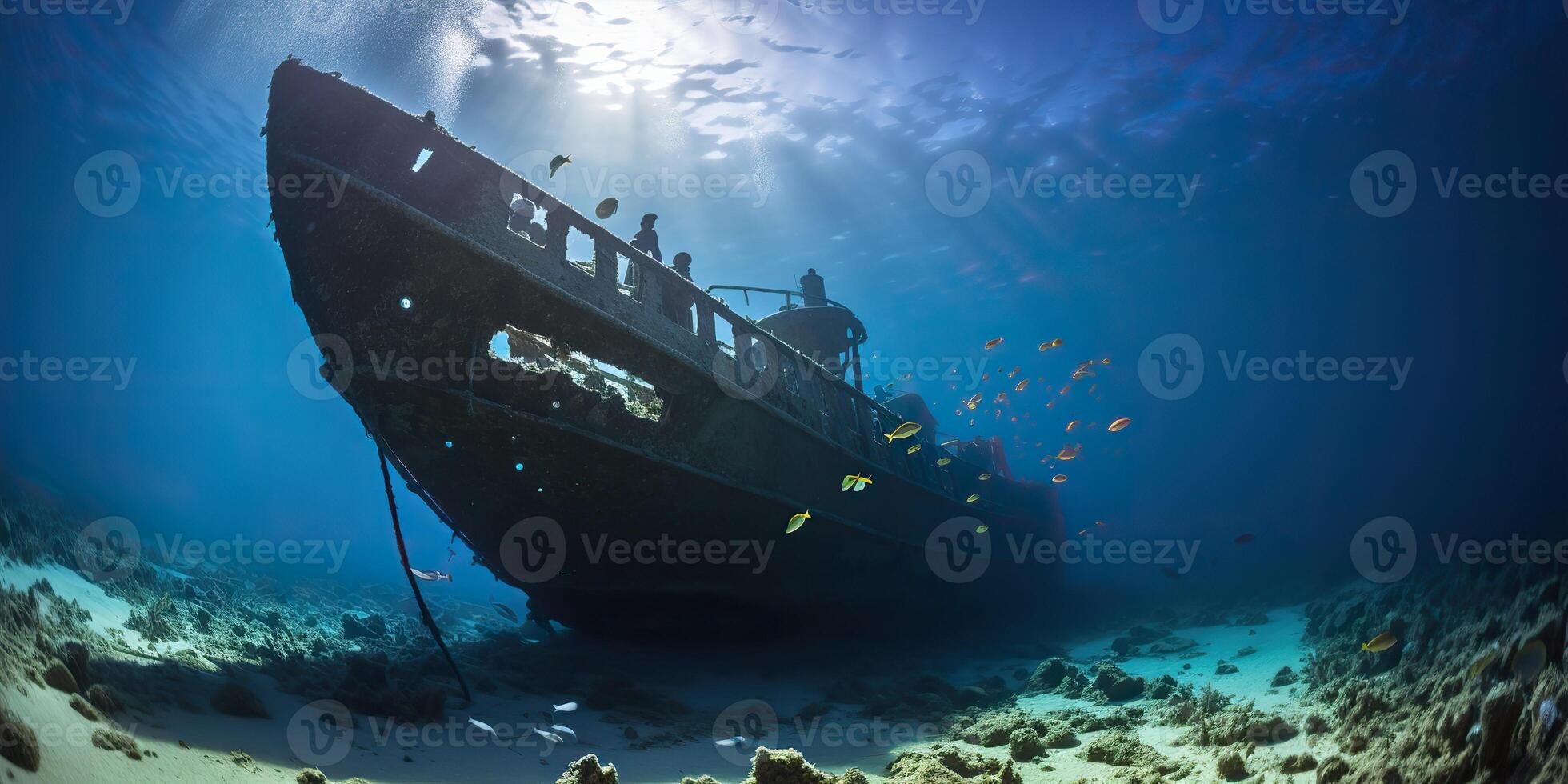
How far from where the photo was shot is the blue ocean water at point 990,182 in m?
Result: 18.0

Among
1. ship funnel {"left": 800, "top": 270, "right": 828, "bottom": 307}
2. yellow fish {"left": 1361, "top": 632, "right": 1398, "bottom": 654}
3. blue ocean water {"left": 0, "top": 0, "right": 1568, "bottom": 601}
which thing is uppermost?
blue ocean water {"left": 0, "top": 0, "right": 1568, "bottom": 601}

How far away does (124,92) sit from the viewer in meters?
22.5

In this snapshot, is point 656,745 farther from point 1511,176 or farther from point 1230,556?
point 1511,176

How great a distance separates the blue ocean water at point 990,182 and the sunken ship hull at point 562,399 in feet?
37.7

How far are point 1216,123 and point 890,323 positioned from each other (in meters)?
27.0

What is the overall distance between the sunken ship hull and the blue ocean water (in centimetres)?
1150

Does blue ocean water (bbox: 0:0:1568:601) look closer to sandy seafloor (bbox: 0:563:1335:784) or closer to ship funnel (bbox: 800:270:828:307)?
ship funnel (bbox: 800:270:828:307)

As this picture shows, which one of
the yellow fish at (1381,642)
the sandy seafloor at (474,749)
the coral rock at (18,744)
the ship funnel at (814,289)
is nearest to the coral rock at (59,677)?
the sandy seafloor at (474,749)

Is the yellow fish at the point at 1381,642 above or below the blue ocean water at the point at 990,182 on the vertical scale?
below

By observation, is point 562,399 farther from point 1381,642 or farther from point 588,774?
point 1381,642

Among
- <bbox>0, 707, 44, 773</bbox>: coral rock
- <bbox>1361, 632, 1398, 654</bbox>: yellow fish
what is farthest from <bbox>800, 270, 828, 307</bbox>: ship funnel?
<bbox>0, 707, 44, 773</bbox>: coral rock

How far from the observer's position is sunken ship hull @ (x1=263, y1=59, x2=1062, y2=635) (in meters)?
5.11

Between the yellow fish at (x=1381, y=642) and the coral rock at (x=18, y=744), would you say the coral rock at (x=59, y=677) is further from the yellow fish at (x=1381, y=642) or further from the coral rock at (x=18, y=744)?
the yellow fish at (x=1381, y=642)

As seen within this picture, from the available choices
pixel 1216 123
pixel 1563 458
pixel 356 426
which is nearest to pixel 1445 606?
pixel 1216 123
